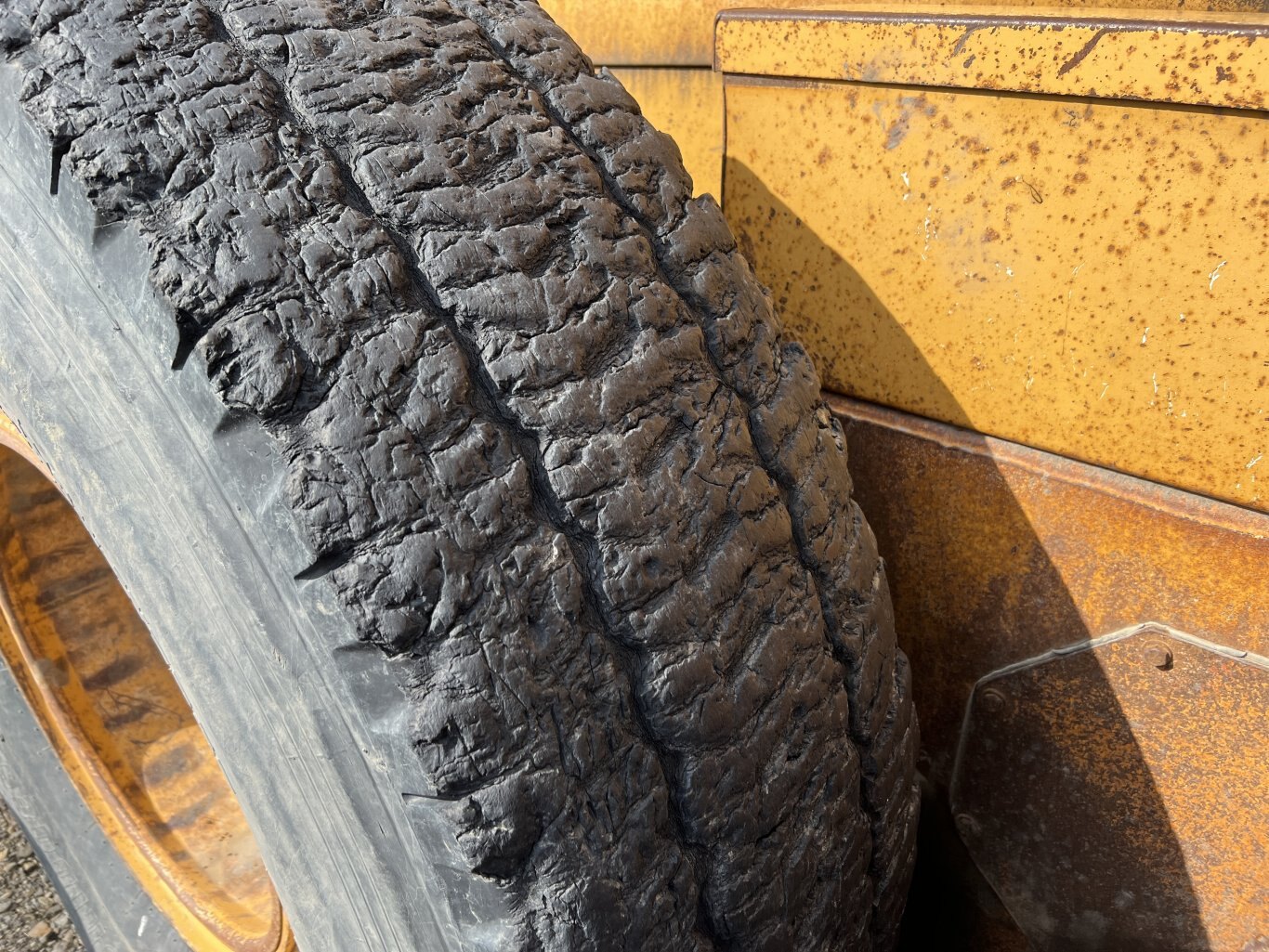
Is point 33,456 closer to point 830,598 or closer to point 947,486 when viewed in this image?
point 830,598

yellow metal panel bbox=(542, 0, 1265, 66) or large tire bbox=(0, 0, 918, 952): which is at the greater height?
yellow metal panel bbox=(542, 0, 1265, 66)

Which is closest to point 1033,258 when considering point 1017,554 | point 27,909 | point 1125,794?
point 1017,554

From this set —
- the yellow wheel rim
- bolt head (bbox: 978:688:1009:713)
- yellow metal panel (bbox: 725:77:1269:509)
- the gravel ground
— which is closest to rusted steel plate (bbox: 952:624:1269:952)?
bolt head (bbox: 978:688:1009:713)

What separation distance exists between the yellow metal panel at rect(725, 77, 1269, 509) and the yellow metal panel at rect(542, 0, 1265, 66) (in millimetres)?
75

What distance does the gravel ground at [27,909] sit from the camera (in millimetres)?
1692

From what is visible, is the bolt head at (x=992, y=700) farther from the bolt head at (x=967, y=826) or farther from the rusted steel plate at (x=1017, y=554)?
the bolt head at (x=967, y=826)

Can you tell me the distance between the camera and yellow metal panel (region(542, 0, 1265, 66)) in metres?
1.07

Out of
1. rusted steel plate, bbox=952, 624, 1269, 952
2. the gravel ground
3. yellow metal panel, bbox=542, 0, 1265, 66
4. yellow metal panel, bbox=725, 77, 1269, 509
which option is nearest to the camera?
yellow metal panel, bbox=725, 77, 1269, 509

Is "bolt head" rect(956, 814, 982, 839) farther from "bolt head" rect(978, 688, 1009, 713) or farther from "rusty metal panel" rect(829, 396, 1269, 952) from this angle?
"bolt head" rect(978, 688, 1009, 713)

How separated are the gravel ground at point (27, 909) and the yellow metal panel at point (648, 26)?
1.65m

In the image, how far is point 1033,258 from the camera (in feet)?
3.03

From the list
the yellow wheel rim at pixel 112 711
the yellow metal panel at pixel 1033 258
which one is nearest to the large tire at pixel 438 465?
the yellow metal panel at pixel 1033 258

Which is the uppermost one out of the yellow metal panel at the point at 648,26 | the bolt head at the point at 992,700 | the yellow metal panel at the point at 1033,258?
the yellow metal panel at the point at 648,26

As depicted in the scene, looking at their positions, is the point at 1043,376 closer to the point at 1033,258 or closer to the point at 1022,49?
the point at 1033,258
